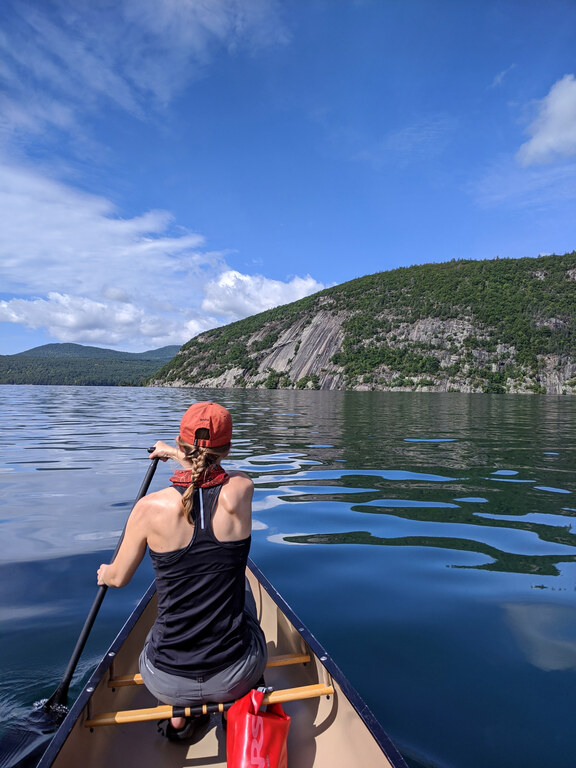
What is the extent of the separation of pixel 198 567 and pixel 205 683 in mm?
812

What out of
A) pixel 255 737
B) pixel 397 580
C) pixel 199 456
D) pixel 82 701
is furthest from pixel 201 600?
pixel 397 580

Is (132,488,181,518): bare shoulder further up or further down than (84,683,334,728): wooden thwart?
further up

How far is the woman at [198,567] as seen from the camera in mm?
3057

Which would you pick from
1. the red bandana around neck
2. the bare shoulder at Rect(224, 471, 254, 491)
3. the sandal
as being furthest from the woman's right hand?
the sandal

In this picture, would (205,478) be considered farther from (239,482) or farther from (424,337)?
(424,337)

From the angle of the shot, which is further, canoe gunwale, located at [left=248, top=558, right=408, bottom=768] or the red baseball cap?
the red baseball cap

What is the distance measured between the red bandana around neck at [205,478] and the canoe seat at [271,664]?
173 centimetres

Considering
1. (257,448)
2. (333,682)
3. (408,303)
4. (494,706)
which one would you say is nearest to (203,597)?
(333,682)

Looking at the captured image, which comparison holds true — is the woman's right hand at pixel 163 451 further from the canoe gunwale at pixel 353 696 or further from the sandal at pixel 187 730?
the sandal at pixel 187 730

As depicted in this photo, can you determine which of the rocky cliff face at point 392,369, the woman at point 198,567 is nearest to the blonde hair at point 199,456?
the woman at point 198,567

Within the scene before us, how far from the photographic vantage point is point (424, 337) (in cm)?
13975

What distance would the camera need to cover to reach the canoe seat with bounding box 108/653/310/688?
12.1 ft

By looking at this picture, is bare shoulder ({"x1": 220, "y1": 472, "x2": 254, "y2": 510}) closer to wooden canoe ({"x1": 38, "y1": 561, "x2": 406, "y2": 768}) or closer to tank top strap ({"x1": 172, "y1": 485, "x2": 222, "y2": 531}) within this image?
tank top strap ({"x1": 172, "y1": 485, "x2": 222, "y2": 531})

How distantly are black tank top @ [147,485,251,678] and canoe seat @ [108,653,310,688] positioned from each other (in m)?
0.56
